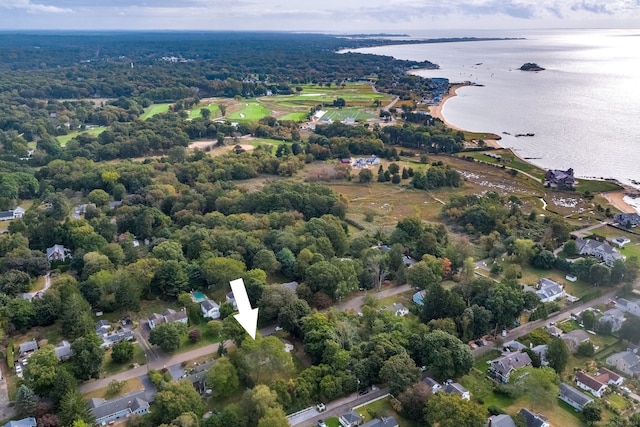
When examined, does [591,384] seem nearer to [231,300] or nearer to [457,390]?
[457,390]

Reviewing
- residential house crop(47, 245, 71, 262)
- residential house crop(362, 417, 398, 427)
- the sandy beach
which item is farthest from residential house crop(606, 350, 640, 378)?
the sandy beach

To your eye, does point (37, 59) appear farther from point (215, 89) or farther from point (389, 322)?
point (389, 322)

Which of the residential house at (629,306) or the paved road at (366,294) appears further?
the paved road at (366,294)

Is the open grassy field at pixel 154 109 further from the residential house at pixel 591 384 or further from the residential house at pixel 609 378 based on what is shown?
the residential house at pixel 609 378

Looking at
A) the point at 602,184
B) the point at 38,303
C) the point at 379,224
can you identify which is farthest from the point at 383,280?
the point at 602,184

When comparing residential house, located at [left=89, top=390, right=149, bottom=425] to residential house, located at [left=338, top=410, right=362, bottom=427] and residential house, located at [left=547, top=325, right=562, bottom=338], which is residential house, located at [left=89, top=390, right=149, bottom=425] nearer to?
residential house, located at [left=338, top=410, right=362, bottom=427]

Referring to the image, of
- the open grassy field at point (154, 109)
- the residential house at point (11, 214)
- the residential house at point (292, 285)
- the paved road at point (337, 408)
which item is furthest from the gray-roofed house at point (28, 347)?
the open grassy field at point (154, 109)

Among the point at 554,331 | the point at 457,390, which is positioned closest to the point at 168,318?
the point at 457,390
